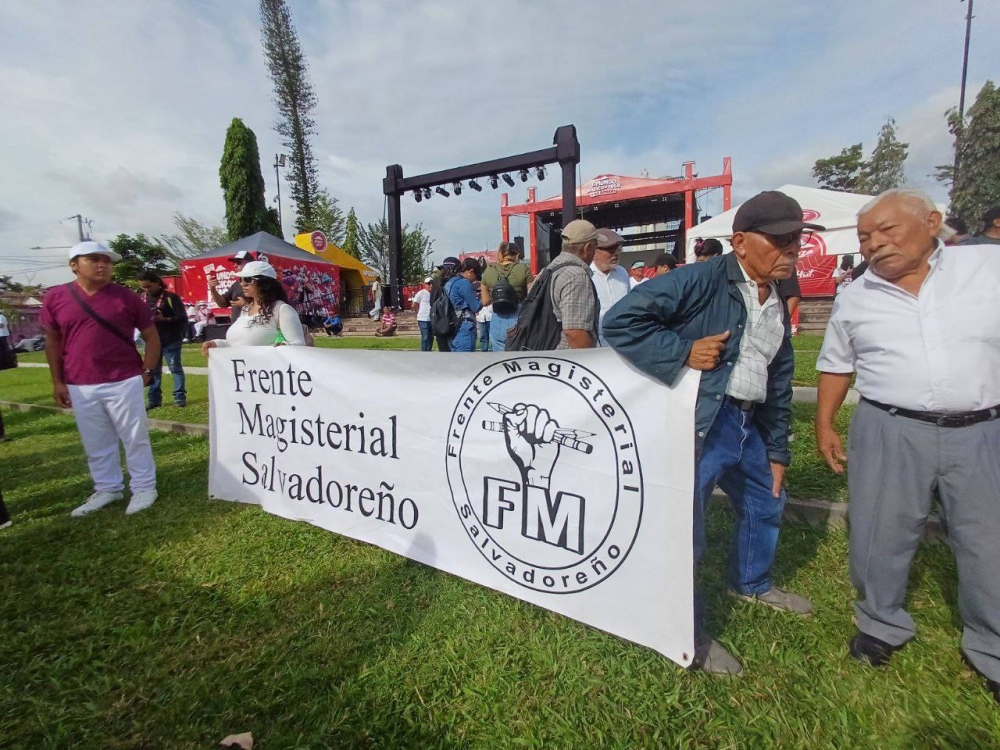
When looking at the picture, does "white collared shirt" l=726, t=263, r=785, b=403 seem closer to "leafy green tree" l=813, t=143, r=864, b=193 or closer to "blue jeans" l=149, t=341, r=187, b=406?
"blue jeans" l=149, t=341, r=187, b=406

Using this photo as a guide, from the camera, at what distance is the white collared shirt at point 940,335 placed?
157 centimetres

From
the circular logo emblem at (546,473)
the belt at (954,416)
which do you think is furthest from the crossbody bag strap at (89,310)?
the belt at (954,416)

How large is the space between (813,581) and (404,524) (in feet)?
6.39

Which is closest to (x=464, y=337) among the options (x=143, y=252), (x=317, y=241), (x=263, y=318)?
(x=263, y=318)

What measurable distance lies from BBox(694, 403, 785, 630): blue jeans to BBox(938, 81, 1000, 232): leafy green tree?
95.7 ft

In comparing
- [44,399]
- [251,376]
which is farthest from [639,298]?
[44,399]

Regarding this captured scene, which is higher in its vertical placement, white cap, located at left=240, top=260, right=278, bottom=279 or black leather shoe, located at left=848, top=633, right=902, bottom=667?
white cap, located at left=240, top=260, right=278, bottom=279


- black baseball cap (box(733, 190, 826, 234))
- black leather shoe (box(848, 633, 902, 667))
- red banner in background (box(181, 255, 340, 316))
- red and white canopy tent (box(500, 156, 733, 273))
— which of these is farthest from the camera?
red and white canopy tent (box(500, 156, 733, 273))

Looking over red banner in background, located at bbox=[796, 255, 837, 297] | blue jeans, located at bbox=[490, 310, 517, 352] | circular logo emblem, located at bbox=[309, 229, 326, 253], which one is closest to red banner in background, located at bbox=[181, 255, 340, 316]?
circular logo emblem, located at bbox=[309, 229, 326, 253]

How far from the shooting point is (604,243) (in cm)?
380

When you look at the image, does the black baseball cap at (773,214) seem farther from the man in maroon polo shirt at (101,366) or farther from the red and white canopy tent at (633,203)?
the red and white canopy tent at (633,203)

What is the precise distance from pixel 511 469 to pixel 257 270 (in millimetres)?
Result: 2260

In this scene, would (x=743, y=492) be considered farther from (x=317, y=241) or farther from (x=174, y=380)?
(x=317, y=241)

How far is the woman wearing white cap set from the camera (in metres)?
3.31
